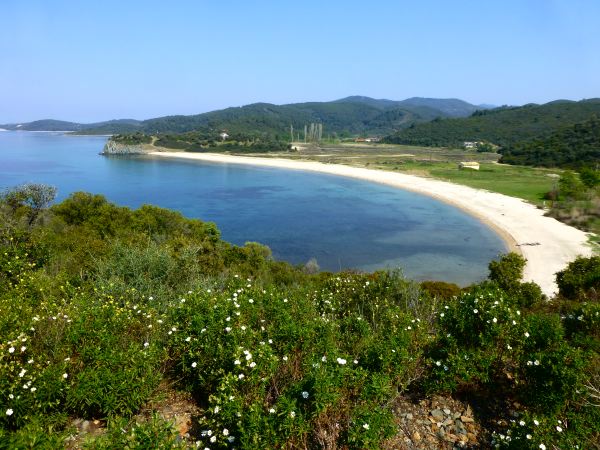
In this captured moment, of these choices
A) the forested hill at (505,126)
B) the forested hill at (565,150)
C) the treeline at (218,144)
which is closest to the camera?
the forested hill at (565,150)

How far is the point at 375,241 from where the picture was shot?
37875 mm

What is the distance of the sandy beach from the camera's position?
2778cm

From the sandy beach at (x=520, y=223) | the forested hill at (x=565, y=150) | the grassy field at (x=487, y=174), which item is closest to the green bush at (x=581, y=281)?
the sandy beach at (x=520, y=223)

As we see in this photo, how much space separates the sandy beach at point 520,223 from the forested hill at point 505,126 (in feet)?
230

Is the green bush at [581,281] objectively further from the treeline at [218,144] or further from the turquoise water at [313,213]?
the treeline at [218,144]

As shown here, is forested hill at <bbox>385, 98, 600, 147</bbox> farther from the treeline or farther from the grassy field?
the treeline

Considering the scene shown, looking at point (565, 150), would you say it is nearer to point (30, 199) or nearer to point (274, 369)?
point (30, 199)

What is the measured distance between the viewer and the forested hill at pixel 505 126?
130 meters

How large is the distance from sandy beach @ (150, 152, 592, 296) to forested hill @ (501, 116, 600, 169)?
31.6 m

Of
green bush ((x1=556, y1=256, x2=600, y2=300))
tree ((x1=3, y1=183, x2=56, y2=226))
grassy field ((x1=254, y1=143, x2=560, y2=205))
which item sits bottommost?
grassy field ((x1=254, y1=143, x2=560, y2=205))

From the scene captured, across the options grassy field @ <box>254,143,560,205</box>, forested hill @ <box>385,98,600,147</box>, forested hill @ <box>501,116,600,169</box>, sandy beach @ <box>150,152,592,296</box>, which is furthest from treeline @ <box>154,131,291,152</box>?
forested hill @ <box>501,116,600,169</box>

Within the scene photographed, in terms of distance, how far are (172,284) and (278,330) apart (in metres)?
6.15

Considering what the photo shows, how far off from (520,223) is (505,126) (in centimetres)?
12335

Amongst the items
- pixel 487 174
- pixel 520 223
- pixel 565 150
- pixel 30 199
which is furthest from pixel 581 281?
pixel 565 150
